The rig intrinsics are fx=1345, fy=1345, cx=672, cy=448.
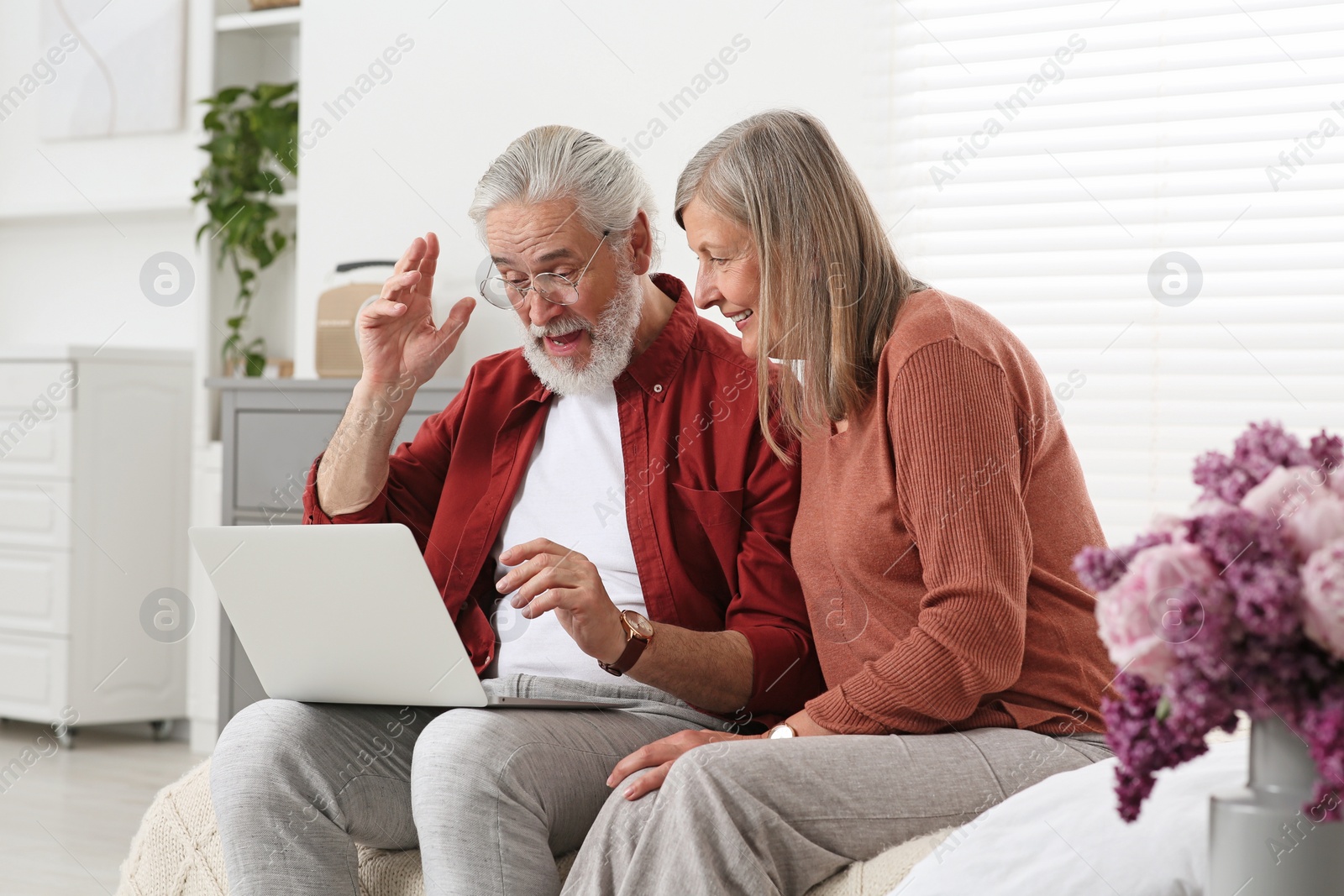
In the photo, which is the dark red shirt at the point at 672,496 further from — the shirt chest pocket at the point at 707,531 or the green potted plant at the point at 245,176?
the green potted plant at the point at 245,176

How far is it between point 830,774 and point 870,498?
31 cm

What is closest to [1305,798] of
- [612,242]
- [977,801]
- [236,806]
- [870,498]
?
[977,801]

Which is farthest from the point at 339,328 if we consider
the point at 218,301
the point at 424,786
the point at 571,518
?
the point at 424,786

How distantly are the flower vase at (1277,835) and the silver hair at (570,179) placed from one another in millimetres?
1150

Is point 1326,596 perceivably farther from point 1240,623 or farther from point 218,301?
point 218,301

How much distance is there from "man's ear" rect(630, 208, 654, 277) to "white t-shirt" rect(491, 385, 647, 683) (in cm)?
18

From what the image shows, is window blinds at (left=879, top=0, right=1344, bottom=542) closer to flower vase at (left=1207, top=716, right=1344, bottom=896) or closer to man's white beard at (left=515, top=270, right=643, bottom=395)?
man's white beard at (left=515, top=270, right=643, bottom=395)

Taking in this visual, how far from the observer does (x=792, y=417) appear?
4.97 ft

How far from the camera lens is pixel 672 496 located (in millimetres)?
1688

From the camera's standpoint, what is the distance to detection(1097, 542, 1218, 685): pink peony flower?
2.44ft

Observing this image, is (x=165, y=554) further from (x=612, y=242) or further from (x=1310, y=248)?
(x=1310, y=248)

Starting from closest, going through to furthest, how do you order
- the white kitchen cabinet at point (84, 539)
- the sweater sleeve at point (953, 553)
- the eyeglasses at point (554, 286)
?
the sweater sleeve at point (953, 553) → the eyeglasses at point (554, 286) → the white kitchen cabinet at point (84, 539)

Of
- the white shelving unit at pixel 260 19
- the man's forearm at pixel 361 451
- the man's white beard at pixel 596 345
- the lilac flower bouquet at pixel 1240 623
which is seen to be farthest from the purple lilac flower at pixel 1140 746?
the white shelving unit at pixel 260 19

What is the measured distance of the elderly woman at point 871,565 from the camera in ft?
3.96
